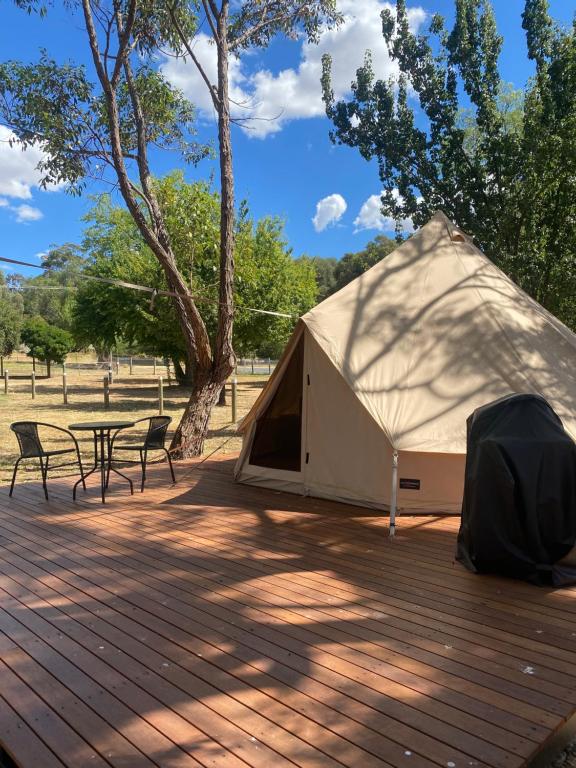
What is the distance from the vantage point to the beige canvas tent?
16.6ft

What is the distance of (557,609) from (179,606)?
2.23 m

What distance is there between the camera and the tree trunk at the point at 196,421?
8406 millimetres

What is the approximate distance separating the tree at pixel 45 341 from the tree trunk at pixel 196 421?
1883 cm

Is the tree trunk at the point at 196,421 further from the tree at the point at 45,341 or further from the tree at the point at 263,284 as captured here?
the tree at the point at 45,341

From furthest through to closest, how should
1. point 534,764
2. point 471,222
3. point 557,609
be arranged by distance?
point 471,222 < point 557,609 < point 534,764

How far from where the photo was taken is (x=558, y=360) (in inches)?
218

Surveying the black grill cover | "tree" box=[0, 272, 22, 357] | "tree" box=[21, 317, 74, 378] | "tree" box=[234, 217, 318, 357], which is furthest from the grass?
"tree" box=[0, 272, 22, 357]

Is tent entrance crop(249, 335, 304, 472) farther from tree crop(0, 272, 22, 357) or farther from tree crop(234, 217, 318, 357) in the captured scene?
tree crop(0, 272, 22, 357)

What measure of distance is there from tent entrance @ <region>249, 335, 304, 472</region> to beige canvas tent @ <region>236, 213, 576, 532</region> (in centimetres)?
A: 19

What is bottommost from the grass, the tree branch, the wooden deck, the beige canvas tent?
the wooden deck

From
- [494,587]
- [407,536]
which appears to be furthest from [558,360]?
[494,587]

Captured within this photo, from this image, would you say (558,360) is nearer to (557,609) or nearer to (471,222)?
(557,609)

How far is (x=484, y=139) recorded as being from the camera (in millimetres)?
12242

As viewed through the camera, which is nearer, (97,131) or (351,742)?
(351,742)
